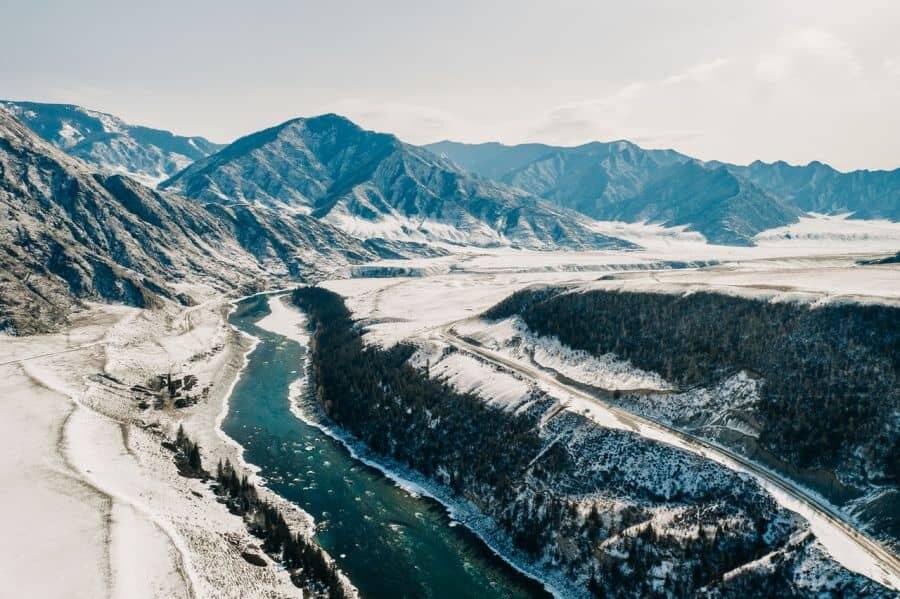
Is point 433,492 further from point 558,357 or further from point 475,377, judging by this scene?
point 558,357

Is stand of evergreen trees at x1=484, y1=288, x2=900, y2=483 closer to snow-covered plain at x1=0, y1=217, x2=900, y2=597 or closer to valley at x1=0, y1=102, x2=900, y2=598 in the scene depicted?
valley at x1=0, y1=102, x2=900, y2=598

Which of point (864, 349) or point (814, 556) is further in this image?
point (864, 349)

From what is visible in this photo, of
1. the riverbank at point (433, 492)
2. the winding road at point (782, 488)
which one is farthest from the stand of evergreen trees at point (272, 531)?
the winding road at point (782, 488)

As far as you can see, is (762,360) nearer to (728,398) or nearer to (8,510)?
(728,398)

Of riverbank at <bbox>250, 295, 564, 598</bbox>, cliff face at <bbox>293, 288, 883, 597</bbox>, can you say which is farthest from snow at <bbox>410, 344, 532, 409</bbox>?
riverbank at <bbox>250, 295, 564, 598</bbox>

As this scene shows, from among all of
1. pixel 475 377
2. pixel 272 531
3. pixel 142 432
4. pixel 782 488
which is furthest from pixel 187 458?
pixel 782 488

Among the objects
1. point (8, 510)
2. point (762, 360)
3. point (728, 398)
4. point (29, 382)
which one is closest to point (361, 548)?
point (8, 510)
